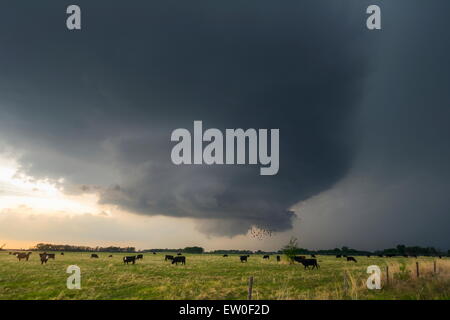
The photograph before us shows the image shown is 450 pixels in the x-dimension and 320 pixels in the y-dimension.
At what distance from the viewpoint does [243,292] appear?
1906cm

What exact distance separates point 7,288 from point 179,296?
39.4 feet

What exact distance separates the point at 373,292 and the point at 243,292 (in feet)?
25.0

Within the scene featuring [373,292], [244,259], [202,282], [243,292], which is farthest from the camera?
[244,259]

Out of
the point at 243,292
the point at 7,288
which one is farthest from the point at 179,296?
the point at 7,288
